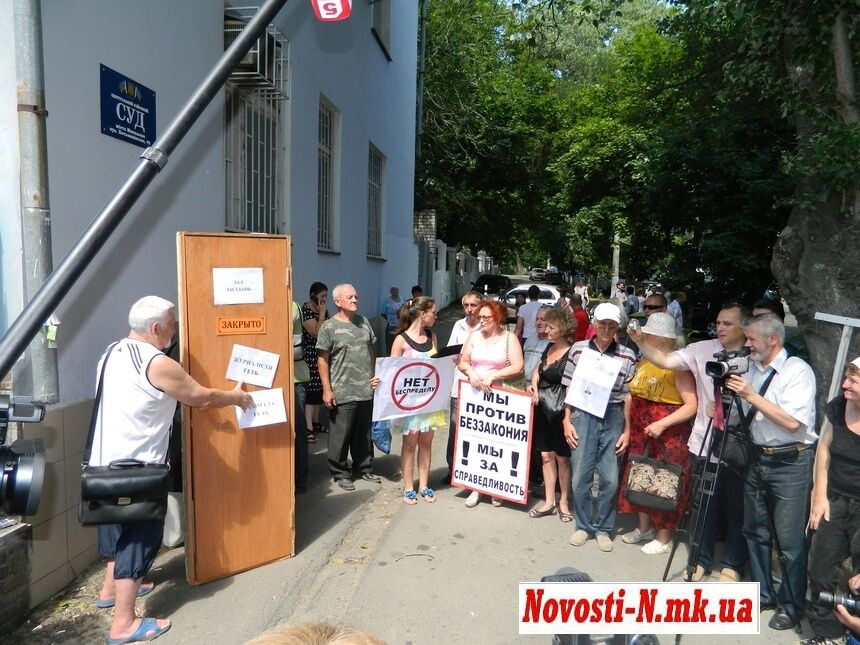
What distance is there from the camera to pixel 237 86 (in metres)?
6.43

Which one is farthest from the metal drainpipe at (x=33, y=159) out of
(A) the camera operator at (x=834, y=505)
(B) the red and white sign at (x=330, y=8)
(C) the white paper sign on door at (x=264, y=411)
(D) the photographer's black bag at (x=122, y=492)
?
(A) the camera operator at (x=834, y=505)

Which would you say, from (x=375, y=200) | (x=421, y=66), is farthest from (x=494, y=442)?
(x=421, y=66)

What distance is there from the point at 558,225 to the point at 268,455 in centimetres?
2099

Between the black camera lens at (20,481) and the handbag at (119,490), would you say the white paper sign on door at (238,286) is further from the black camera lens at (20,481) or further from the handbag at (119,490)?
the black camera lens at (20,481)

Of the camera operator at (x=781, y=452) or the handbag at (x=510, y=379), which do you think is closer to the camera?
the camera operator at (x=781, y=452)

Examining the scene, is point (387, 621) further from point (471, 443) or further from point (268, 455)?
point (471, 443)

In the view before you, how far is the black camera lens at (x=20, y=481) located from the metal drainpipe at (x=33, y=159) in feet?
Result: 5.25

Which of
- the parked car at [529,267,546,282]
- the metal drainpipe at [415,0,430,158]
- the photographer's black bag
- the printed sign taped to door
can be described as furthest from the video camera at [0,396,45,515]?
the parked car at [529,267,546,282]

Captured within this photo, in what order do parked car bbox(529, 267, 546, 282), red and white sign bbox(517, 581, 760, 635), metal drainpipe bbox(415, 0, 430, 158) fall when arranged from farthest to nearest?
1. parked car bbox(529, 267, 546, 282)
2. metal drainpipe bbox(415, 0, 430, 158)
3. red and white sign bbox(517, 581, 760, 635)

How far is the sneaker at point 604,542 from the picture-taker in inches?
185

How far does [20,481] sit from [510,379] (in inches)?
150

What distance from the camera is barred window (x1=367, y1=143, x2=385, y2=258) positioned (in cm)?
1212

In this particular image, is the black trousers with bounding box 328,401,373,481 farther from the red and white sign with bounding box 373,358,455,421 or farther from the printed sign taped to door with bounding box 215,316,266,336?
the printed sign taped to door with bounding box 215,316,266,336

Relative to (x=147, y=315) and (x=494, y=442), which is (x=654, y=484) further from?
(x=147, y=315)
